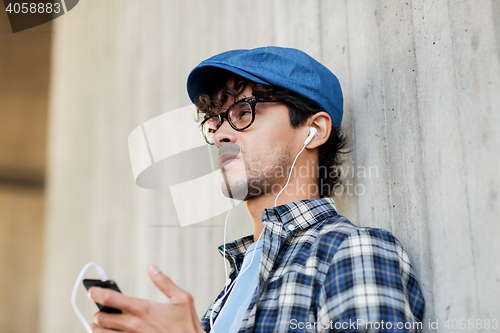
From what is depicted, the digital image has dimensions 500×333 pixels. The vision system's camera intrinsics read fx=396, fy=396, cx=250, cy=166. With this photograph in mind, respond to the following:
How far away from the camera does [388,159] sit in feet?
3.78

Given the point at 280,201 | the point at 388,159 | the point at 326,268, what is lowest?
the point at 326,268

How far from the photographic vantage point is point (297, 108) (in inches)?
46.9

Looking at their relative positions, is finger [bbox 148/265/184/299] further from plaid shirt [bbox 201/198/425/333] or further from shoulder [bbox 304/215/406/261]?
shoulder [bbox 304/215/406/261]

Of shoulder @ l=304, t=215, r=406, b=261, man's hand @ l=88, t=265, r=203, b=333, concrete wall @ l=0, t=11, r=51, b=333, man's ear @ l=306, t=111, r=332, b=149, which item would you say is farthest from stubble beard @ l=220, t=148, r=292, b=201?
concrete wall @ l=0, t=11, r=51, b=333

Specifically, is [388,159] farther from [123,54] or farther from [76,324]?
[76,324]

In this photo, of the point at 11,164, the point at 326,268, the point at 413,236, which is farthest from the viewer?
the point at 11,164

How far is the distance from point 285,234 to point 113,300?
0.51m

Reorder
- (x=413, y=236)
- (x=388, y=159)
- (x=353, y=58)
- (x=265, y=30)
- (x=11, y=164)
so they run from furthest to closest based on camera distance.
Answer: (x=11, y=164), (x=265, y=30), (x=353, y=58), (x=388, y=159), (x=413, y=236)

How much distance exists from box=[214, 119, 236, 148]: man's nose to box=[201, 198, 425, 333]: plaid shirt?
0.30 metres

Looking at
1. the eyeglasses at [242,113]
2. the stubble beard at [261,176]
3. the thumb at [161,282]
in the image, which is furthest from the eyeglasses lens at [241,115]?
the thumb at [161,282]

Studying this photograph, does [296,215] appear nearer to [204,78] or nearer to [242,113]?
[242,113]

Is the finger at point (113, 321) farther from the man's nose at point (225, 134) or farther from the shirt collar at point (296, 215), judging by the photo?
the man's nose at point (225, 134)

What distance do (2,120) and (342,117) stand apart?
418cm

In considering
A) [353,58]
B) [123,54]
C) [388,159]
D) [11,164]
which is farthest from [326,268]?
[11,164]
